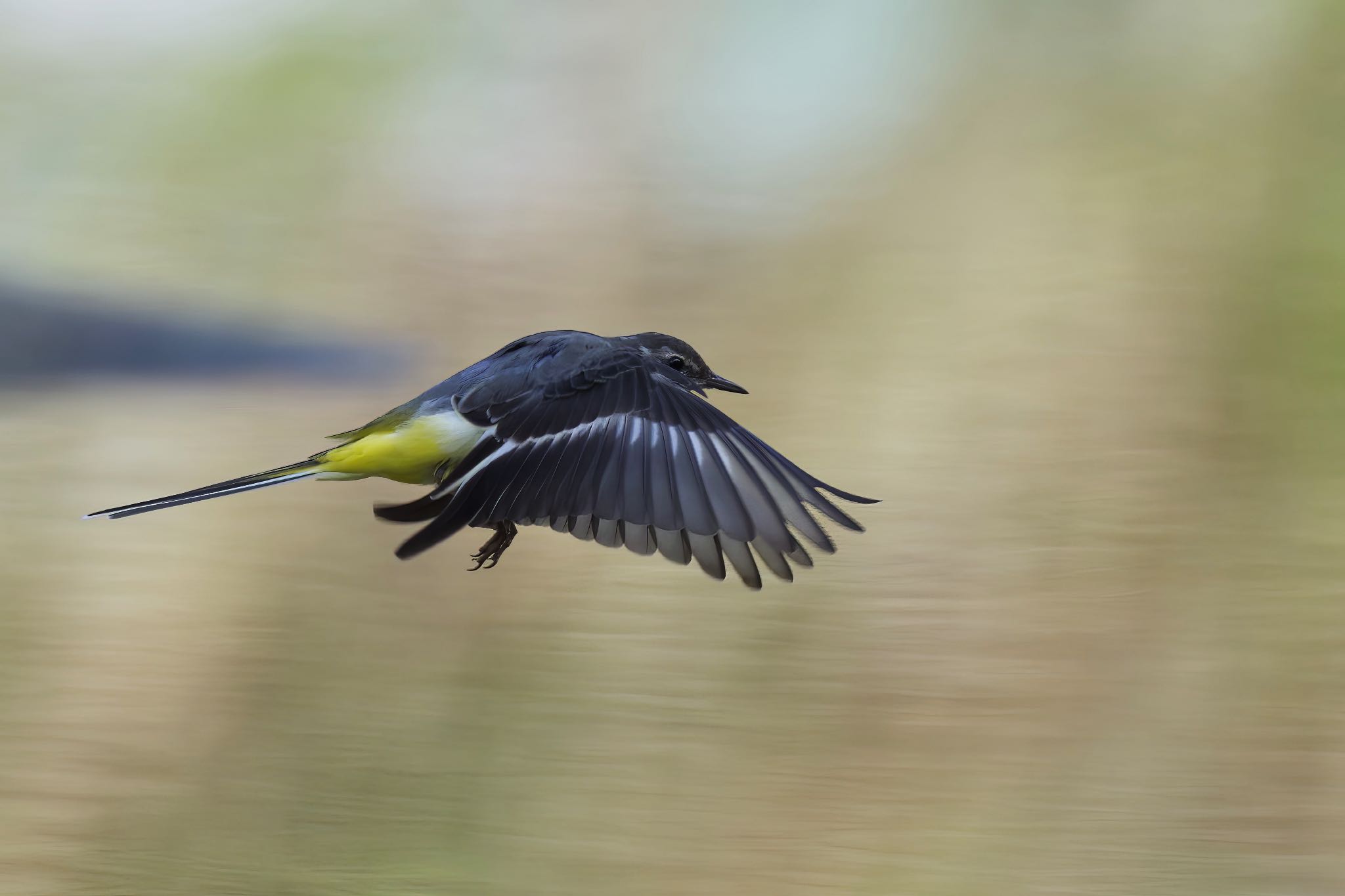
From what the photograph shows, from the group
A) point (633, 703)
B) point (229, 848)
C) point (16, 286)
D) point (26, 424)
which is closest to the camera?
point (229, 848)

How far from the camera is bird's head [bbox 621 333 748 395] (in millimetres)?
3914

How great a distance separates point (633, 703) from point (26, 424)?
3.44 meters

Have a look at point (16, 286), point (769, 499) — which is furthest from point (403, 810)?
point (16, 286)

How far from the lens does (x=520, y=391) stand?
3363mm

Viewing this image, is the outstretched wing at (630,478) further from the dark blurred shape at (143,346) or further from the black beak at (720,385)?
the dark blurred shape at (143,346)

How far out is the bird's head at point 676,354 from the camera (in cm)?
391

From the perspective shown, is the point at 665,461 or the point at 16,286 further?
the point at 16,286

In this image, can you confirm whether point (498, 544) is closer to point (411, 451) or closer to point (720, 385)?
point (411, 451)

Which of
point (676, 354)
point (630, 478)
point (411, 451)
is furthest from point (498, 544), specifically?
point (676, 354)

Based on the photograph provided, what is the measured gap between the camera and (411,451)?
11.2ft

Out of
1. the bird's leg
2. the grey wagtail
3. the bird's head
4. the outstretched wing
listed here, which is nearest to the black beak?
the bird's head

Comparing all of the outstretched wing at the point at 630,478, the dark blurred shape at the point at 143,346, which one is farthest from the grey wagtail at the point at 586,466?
the dark blurred shape at the point at 143,346

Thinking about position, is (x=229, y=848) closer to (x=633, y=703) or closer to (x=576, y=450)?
(x=633, y=703)

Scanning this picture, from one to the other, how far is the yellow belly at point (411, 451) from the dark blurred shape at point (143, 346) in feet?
9.29
